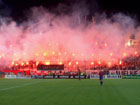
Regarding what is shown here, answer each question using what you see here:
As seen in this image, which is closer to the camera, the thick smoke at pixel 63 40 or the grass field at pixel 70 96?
the grass field at pixel 70 96

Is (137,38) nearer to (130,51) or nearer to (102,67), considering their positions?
(130,51)

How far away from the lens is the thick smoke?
4844cm

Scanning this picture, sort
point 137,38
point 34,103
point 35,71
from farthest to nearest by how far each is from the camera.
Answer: point 35,71 → point 137,38 → point 34,103

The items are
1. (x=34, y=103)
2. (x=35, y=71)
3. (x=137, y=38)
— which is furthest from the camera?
(x=35, y=71)

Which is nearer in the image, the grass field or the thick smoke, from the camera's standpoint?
the grass field

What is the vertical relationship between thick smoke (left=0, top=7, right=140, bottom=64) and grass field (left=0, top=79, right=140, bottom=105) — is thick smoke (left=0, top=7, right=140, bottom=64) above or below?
above

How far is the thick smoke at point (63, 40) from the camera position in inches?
1907

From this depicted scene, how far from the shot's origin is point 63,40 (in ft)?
168

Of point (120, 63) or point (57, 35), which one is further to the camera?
point (57, 35)

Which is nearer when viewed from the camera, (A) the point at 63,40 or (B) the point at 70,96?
(B) the point at 70,96

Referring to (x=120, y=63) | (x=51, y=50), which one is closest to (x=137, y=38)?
(x=120, y=63)

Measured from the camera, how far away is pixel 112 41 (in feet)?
161

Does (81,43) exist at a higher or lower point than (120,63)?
higher

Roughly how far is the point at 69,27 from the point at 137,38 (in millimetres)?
17490
